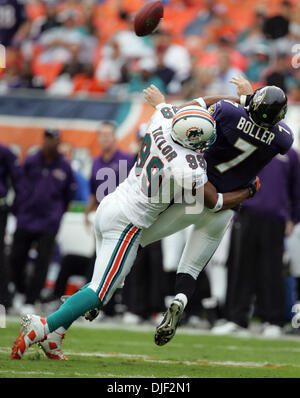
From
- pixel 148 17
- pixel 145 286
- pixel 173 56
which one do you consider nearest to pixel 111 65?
pixel 173 56

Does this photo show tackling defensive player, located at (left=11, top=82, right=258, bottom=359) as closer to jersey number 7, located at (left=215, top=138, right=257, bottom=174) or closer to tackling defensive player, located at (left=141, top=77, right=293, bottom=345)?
tackling defensive player, located at (left=141, top=77, right=293, bottom=345)

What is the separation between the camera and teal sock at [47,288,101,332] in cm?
606

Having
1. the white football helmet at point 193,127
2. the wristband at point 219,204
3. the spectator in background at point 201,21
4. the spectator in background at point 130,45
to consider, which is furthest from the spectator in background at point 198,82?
the white football helmet at point 193,127

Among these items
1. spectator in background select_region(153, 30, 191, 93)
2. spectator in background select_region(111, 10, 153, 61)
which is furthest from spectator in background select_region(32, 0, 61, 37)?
spectator in background select_region(153, 30, 191, 93)

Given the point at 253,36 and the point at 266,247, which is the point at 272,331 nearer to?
the point at 266,247

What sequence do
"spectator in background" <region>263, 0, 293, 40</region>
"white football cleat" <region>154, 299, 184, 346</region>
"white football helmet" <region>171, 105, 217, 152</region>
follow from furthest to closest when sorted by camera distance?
1. "spectator in background" <region>263, 0, 293, 40</region>
2. "white football cleat" <region>154, 299, 184, 346</region>
3. "white football helmet" <region>171, 105, 217, 152</region>

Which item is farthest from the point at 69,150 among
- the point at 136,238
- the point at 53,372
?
the point at 53,372

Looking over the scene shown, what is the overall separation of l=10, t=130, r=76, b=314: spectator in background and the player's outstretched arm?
4.27 meters

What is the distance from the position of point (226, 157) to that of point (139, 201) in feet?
3.07

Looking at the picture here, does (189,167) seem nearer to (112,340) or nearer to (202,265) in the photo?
(202,265)

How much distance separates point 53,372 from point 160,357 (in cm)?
157

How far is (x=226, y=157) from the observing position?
6789mm

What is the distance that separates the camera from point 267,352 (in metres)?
7.75

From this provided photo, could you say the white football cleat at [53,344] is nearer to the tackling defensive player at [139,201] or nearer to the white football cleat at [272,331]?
the tackling defensive player at [139,201]
